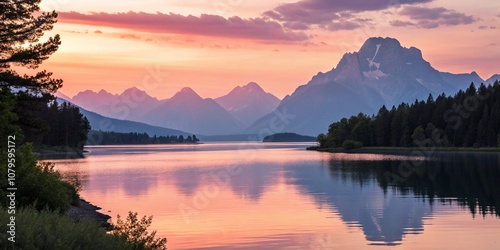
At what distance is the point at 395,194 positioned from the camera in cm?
6962

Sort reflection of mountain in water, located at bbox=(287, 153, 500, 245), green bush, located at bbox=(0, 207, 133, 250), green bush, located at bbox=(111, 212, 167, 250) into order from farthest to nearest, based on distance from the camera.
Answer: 1. reflection of mountain in water, located at bbox=(287, 153, 500, 245)
2. green bush, located at bbox=(111, 212, 167, 250)
3. green bush, located at bbox=(0, 207, 133, 250)

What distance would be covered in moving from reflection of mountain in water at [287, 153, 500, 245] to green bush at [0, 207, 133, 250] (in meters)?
23.4

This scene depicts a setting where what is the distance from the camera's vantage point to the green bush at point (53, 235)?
57.8 ft

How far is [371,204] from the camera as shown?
60.8 m

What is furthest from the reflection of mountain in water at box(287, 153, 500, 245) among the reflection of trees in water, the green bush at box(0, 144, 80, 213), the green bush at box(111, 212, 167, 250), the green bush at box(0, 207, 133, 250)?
the green bush at box(0, 207, 133, 250)

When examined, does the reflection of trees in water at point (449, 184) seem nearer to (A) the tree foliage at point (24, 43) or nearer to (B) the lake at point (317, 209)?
(B) the lake at point (317, 209)

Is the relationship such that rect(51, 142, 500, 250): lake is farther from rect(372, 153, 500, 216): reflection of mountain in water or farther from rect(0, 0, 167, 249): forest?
rect(0, 0, 167, 249): forest

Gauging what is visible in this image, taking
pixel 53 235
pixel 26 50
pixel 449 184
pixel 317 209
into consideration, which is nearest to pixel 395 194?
pixel 449 184

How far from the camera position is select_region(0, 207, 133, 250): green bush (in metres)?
17.6

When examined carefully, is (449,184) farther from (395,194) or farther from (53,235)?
(53,235)

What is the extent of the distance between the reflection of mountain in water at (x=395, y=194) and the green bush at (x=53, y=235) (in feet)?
76.7

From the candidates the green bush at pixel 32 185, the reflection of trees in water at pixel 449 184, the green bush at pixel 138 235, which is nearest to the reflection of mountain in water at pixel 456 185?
the reflection of trees in water at pixel 449 184

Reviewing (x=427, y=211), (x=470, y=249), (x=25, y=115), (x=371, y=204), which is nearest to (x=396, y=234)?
(x=470, y=249)

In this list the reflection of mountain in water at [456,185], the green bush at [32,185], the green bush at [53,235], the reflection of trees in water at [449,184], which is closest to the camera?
the green bush at [53,235]
